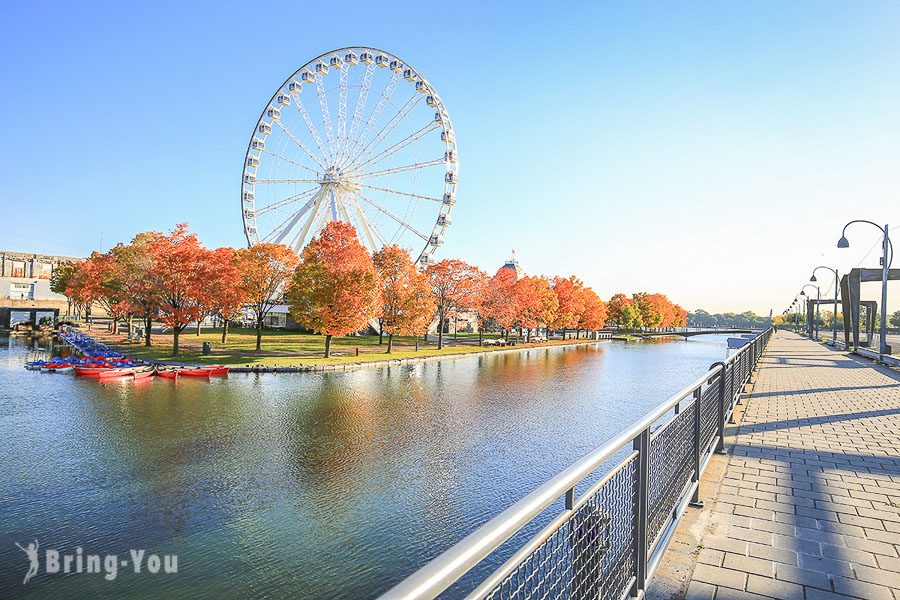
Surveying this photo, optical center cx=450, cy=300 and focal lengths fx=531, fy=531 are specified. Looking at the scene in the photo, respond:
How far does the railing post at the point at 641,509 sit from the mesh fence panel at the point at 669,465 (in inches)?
11.5

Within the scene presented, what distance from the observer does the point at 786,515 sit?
18.3 ft

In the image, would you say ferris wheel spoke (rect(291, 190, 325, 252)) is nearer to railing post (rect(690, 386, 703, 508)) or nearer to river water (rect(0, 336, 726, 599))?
river water (rect(0, 336, 726, 599))

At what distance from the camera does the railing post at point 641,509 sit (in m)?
3.79

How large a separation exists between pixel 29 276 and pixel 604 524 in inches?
4857

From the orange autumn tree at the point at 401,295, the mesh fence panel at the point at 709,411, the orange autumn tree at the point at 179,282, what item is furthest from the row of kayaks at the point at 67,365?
the mesh fence panel at the point at 709,411

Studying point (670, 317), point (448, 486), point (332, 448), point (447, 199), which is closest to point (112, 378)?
point (332, 448)

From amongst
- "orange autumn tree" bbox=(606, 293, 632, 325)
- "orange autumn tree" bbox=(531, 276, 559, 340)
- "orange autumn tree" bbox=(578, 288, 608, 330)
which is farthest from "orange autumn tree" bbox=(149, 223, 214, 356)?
"orange autumn tree" bbox=(606, 293, 632, 325)

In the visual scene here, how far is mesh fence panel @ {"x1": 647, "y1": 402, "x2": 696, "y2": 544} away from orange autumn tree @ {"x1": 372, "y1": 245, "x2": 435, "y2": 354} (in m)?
34.3

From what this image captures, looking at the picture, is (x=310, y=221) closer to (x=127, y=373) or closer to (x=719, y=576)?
(x=127, y=373)

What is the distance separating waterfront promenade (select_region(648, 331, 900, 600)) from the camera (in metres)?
4.17

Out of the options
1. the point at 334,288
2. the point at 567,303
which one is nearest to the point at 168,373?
the point at 334,288

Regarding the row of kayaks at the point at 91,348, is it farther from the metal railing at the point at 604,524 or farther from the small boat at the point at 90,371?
the metal railing at the point at 604,524

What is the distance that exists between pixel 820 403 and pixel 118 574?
1540 cm

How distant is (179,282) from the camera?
109 feet
